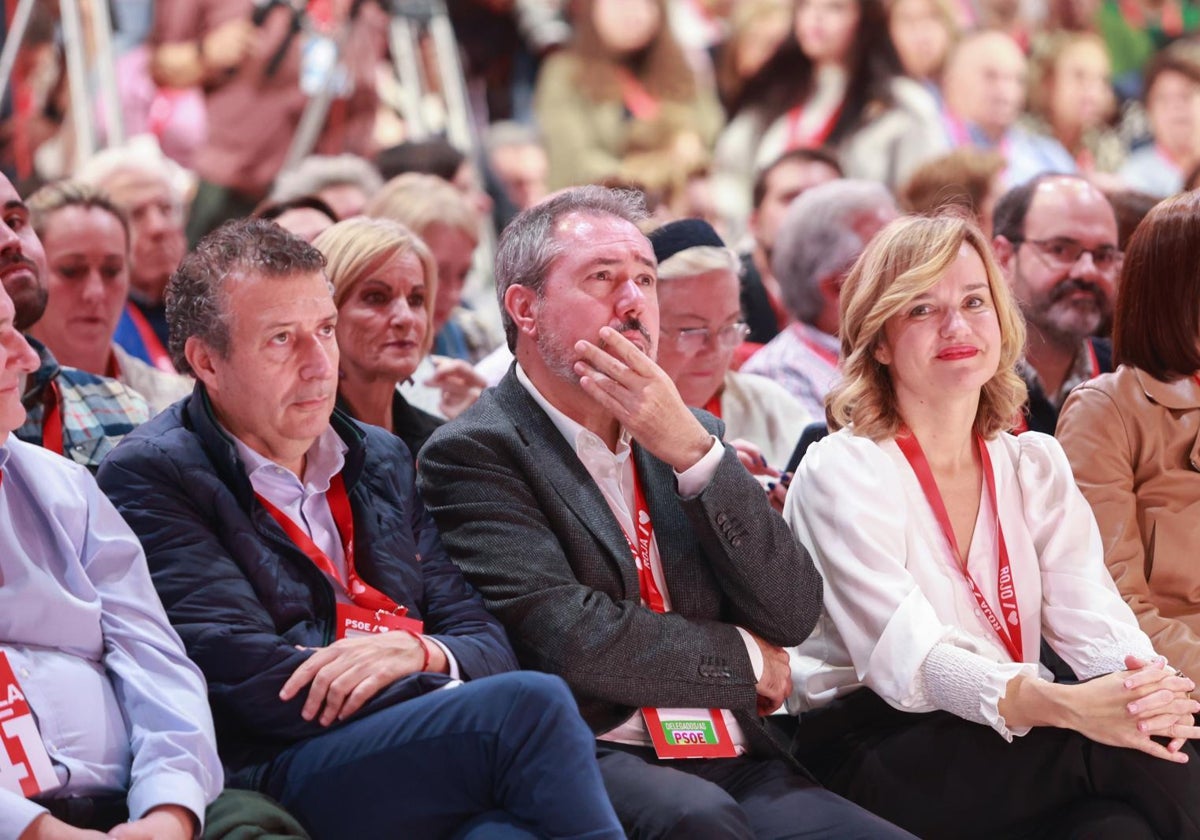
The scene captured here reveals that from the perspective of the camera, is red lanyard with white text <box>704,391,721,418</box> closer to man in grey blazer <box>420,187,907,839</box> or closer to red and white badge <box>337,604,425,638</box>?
man in grey blazer <box>420,187,907,839</box>

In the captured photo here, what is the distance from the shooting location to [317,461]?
2.80 m

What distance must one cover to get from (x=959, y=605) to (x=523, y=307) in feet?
3.41

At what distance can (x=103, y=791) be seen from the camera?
231cm

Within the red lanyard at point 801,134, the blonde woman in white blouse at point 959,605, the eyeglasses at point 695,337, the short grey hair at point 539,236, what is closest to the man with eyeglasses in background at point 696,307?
the eyeglasses at point 695,337

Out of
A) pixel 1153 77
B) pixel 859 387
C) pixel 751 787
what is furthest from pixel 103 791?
pixel 1153 77

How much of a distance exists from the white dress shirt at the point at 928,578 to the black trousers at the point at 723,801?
268 mm

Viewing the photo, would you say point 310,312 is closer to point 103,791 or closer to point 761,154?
point 103,791

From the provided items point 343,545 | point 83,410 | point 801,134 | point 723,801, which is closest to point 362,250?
point 83,410

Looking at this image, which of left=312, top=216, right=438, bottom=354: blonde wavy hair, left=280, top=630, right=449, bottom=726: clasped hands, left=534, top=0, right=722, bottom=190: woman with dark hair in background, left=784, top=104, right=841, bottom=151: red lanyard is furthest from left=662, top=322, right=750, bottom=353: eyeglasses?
left=784, top=104, right=841, bottom=151: red lanyard

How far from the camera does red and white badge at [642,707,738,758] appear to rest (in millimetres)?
2752

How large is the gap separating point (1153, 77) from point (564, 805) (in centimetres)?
795

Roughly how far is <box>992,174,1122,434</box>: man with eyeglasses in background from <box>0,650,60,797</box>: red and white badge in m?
3.01

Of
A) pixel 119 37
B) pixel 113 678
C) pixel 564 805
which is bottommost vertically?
pixel 564 805

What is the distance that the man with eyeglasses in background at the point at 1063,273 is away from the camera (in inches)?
173
